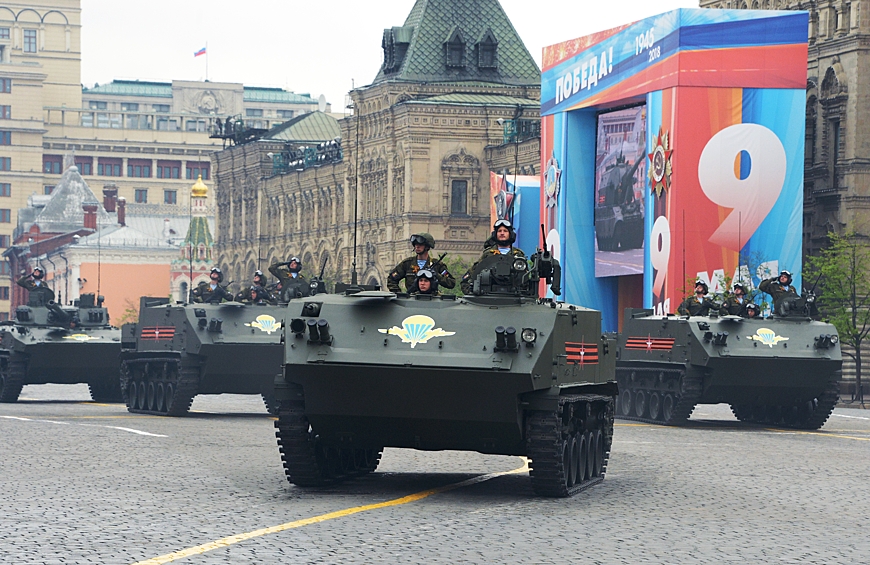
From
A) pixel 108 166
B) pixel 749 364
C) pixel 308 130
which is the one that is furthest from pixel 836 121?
pixel 108 166

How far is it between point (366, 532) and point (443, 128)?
68876 mm

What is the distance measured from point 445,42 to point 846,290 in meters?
40.4

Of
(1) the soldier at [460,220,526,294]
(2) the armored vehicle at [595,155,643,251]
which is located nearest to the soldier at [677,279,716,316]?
(1) the soldier at [460,220,526,294]

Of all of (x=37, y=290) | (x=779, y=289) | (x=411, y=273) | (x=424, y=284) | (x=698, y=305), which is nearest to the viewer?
(x=424, y=284)

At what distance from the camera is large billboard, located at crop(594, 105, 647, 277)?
58.2 meters

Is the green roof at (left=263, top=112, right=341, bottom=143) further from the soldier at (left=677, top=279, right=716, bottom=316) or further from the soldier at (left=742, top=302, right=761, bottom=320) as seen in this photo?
the soldier at (left=742, top=302, right=761, bottom=320)

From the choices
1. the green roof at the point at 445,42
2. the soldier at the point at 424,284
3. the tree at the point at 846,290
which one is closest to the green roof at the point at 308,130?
the green roof at the point at 445,42

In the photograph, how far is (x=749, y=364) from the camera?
27.5m

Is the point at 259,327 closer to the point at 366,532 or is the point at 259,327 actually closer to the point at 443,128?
the point at 366,532

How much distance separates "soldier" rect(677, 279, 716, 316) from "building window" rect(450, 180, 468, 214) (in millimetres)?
50325

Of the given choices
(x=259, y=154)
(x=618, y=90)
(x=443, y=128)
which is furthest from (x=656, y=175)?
(x=259, y=154)

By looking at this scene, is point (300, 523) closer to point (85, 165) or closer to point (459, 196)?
point (459, 196)

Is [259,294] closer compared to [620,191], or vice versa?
[259,294]

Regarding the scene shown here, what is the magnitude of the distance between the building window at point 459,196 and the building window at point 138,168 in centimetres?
8811
